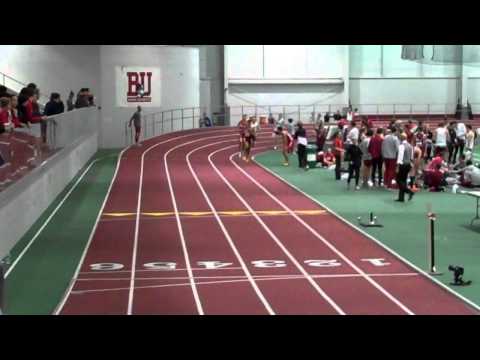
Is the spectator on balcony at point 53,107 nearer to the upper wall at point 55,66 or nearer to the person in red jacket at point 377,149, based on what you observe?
the person in red jacket at point 377,149

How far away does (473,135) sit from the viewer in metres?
37.1

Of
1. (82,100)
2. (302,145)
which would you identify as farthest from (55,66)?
(302,145)

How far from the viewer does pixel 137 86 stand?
48594 mm

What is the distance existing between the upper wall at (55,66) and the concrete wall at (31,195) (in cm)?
1397

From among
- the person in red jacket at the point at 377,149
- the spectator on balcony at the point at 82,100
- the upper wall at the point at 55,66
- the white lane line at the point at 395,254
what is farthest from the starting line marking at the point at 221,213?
the upper wall at the point at 55,66

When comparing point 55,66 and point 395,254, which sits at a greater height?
point 55,66

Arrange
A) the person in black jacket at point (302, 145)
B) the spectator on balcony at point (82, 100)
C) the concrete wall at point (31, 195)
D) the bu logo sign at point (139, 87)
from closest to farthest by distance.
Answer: the concrete wall at point (31, 195), the person in black jacket at point (302, 145), the spectator on balcony at point (82, 100), the bu logo sign at point (139, 87)

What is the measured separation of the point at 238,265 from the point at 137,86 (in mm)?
32651

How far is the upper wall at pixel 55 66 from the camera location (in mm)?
45531

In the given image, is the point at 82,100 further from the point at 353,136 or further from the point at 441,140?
the point at 441,140

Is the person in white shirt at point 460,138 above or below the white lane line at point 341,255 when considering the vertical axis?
above
